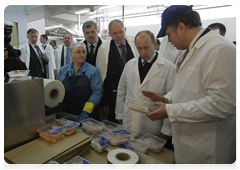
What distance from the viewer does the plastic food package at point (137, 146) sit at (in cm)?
101

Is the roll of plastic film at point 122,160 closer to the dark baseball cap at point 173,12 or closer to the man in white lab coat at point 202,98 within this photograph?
the man in white lab coat at point 202,98

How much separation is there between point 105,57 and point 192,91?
148cm

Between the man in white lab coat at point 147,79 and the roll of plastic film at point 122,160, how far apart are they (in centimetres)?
87

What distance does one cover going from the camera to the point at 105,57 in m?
2.25

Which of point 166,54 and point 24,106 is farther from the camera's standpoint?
point 166,54

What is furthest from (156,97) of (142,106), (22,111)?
(22,111)

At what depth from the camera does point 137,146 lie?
104 cm

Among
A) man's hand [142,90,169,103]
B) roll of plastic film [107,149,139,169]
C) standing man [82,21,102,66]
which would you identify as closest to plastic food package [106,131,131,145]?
roll of plastic film [107,149,139,169]

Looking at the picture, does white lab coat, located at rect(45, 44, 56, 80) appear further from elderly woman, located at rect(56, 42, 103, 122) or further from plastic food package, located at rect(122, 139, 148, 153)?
plastic food package, located at rect(122, 139, 148, 153)

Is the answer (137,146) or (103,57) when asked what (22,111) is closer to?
(137,146)

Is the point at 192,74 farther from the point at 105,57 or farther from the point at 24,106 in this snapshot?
the point at 105,57

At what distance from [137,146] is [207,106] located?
0.50m

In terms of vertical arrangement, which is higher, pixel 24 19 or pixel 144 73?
pixel 24 19
